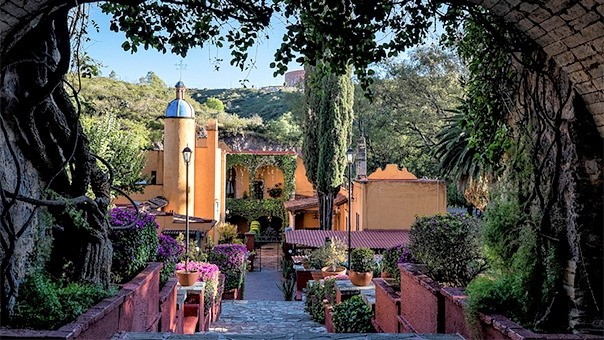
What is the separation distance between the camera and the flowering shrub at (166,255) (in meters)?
7.59

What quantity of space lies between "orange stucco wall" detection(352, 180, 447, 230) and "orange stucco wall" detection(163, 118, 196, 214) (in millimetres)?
8316

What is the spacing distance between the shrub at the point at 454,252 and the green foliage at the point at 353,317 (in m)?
2.66

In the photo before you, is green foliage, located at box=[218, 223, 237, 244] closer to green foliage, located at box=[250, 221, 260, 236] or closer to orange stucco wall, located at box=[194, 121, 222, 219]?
orange stucco wall, located at box=[194, 121, 222, 219]

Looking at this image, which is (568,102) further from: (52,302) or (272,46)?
(52,302)

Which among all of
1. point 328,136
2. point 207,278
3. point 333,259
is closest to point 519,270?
point 207,278

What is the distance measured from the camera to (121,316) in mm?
4809

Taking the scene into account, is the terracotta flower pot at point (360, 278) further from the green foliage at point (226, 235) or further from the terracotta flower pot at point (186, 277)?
the green foliage at point (226, 235)

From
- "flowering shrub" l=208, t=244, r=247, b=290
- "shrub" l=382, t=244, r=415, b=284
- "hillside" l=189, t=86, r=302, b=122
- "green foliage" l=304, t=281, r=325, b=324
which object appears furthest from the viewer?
"hillside" l=189, t=86, r=302, b=122

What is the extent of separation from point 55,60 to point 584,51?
4.39 m

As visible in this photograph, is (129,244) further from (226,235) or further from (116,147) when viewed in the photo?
(226,235)

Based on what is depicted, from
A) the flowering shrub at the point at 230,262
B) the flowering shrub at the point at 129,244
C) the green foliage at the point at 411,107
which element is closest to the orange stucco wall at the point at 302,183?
the green foliage at the point at 411,107

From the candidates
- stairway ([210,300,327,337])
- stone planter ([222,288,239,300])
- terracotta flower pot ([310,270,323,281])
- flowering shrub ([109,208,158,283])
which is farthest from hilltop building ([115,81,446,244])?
flowering shrub ([109,208,158,283])

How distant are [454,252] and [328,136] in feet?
60.3

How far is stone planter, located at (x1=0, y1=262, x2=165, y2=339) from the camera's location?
3.48 meters
